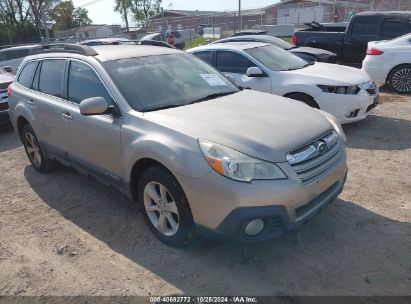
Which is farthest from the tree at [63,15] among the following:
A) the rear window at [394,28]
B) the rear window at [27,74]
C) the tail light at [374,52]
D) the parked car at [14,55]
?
the rear window at [27,74]

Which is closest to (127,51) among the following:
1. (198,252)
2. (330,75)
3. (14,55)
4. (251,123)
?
(251,123)

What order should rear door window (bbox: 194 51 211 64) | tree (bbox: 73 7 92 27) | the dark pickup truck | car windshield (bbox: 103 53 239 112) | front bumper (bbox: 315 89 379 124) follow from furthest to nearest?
tree (bbox: 73 7 92 27) → the dark pickup truck → rear door window (bbox: 194 51 211 64) → front bumper (bbox: 315 89 379 124) → car windshield (bbox: 103 53 239 112)

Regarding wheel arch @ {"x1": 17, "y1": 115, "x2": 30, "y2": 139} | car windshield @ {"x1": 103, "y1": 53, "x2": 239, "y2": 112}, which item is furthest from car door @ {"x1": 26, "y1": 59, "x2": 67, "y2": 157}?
car windshield @ {"x1": 103, "y1": 53, "x2": 239, "y2": 112}

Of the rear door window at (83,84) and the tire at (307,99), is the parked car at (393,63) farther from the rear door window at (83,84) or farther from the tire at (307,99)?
the rear door window at (83,84)

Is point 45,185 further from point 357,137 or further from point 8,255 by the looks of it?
point 357,137

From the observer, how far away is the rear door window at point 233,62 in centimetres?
704

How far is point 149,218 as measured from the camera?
3572 millimetres

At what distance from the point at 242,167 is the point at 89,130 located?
6.02 feet

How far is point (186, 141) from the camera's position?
119 inches

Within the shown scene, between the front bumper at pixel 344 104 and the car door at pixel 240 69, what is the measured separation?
3.13 feet

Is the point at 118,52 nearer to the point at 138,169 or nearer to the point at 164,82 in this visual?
the point at 164,82

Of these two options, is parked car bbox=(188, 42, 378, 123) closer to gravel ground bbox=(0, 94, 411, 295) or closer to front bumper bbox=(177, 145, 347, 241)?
gravel ground bbox=(0, 94, 411, 295)

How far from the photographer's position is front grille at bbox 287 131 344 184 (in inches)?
116

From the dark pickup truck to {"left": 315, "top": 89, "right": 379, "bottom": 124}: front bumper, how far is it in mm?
5321
